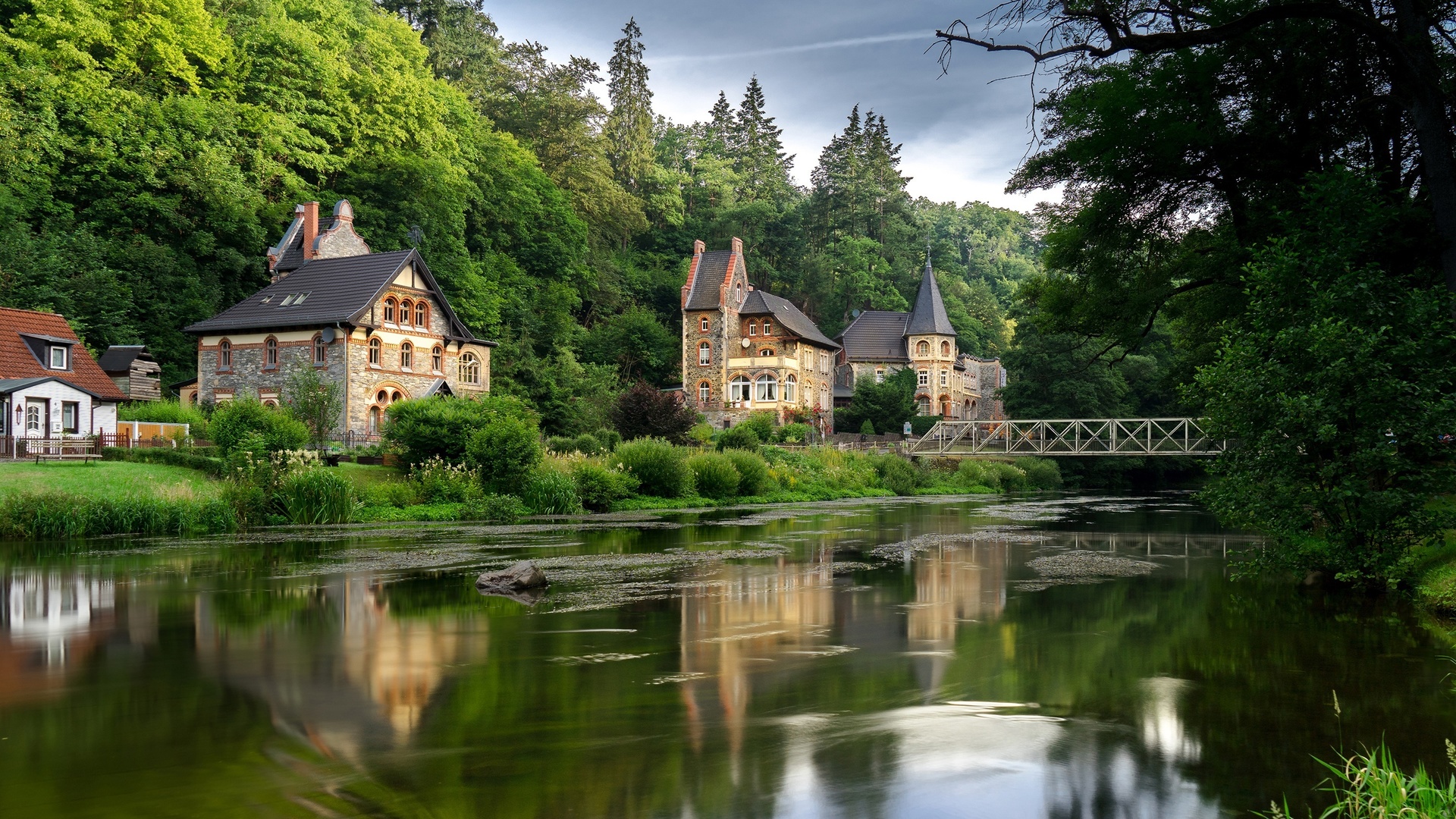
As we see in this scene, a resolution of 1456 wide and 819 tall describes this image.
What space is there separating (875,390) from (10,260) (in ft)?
181

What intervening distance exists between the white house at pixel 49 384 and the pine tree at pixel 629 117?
58110mm

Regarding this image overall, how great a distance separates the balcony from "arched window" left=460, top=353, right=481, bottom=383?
23.6 m

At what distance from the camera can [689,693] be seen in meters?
8.11

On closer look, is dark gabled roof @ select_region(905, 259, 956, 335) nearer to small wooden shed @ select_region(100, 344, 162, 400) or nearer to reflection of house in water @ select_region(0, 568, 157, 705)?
small wooden shed @ select_region(100, 344, 162, 400)

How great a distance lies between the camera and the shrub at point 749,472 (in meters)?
42.3

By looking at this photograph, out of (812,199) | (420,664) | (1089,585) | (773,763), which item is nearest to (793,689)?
(773,763)

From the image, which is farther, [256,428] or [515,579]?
[256,428]

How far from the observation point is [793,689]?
833 cm

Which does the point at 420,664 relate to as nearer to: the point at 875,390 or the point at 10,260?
the point at 10,260

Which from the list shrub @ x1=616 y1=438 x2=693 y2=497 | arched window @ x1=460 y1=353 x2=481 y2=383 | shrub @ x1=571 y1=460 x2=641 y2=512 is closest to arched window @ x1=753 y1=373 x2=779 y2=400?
arched window @ x1=460 y1=353 x2=481 y2=383

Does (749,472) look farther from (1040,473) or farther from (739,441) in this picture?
(1040,473)

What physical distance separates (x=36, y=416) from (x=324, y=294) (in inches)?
590

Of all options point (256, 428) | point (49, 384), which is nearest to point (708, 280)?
point (49, 384)

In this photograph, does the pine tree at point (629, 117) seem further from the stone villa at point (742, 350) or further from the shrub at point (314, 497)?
the shrub at point (314, 497)
